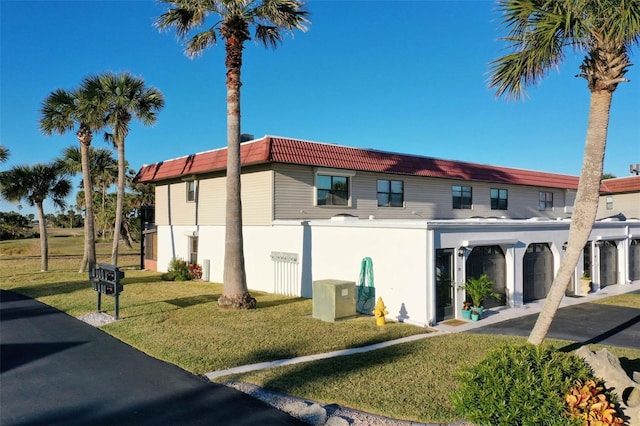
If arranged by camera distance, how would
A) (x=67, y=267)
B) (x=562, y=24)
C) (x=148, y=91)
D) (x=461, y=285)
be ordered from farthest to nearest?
(x=67, y=267)
(x=148, y=91)
(x=461, y=285)
(x=562, y=24)

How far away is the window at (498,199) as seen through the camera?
25812 millimetres

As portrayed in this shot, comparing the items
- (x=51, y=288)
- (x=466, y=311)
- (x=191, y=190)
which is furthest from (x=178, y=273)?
(x=466, y=311)

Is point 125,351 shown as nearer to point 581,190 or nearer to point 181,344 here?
point 181,344

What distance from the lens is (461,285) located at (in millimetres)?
13289

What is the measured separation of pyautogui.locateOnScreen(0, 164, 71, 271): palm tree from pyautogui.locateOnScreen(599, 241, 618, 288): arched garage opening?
2777 centimetres

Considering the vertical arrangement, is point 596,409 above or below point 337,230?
below

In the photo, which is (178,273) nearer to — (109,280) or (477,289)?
(109,280)

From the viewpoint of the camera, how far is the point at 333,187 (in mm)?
19156

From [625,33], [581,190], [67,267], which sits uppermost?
[625,33]

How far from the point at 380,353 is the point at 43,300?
12527 millimetres

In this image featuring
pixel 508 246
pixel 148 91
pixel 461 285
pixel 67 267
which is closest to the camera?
pixel 461 285

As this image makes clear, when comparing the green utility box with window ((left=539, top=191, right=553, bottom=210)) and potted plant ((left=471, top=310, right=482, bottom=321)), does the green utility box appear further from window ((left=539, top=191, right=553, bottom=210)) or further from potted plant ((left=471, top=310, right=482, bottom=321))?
window ((left=539, top=191, right=553, bottom=210))

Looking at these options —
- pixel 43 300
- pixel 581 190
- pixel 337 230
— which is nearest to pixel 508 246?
pixel 337 230

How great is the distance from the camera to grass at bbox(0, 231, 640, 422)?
6969 millimetres
